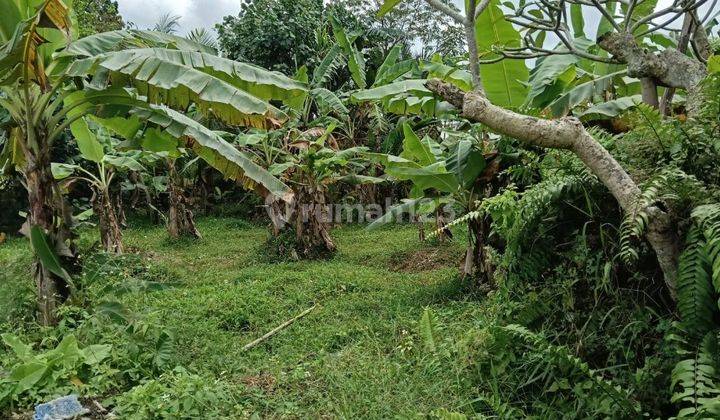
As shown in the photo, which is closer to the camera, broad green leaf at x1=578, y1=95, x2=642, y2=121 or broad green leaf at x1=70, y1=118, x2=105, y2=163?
broad green leaf at x1=578, y1=95, x2=642, y2=121

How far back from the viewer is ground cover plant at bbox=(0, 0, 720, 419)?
2322 mm

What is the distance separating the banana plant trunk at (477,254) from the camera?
4867 mm

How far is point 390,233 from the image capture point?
914cm

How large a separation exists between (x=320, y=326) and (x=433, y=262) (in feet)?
8.70

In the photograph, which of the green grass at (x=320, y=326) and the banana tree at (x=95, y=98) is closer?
the green grass at (x=320, y=326)

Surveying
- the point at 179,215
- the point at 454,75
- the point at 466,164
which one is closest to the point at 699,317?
the point at 466,164

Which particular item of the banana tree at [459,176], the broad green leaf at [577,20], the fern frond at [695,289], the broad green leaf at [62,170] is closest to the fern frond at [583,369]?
the fern frond at [695,289]

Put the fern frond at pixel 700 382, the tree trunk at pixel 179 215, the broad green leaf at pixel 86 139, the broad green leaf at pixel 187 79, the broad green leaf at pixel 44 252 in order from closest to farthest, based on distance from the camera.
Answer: the fern frond at pixel 700 382 → the broad green leaf at pixel 187 79 → the broad green leaf at pixel 44 252 → the broad green leaf at pixel 86 139 → the tree trunk at pixel 179 215

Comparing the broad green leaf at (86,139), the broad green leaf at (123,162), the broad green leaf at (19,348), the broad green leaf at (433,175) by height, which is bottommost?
the broad green leaf at (19,348)

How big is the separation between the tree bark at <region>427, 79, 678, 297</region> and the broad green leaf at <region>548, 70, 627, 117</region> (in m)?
2.21

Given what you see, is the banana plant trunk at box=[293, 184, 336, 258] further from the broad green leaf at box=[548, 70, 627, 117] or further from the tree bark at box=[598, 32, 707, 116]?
the tree bark at box=[598, 32, 707, 116]

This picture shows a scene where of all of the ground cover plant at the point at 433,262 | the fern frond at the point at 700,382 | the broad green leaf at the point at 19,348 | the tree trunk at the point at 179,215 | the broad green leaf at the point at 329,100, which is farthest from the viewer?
the tree trunk at the point at 179,215

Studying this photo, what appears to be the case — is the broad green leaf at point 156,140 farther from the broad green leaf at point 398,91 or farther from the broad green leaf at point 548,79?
the broad green leaf at point 548,79

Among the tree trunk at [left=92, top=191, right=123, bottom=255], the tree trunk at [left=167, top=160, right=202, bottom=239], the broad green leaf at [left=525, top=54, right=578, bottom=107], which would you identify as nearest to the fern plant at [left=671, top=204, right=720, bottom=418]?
the broad green leaf at [left=525, top=54, right=578, bottom=107]
